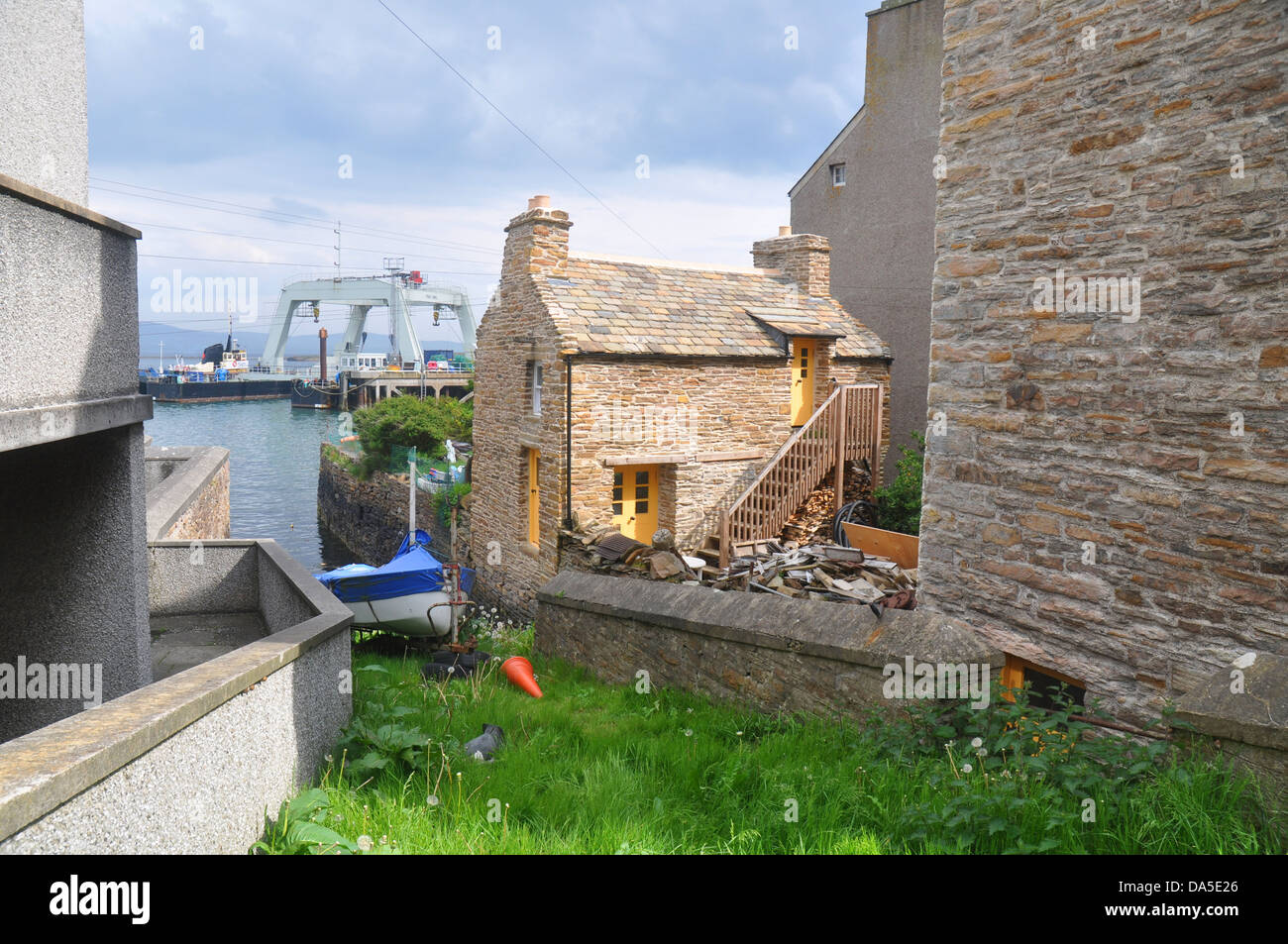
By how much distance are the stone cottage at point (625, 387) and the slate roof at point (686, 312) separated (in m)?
0.04

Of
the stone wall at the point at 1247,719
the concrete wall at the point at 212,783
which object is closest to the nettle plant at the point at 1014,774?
the stone wall at the point at 1247,719

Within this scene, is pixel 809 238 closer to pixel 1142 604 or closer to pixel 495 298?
pixel 495 298

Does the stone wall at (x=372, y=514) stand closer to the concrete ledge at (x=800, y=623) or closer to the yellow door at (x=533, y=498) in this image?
the yellow door at (x=533, y=498)

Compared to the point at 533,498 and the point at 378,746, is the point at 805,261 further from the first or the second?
the point at 378,746

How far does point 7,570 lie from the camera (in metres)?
5.33

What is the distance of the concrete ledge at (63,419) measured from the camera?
371 cm

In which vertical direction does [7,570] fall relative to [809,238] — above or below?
below

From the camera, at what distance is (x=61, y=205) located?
4160 mm

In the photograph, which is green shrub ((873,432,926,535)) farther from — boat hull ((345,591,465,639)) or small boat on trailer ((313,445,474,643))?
boat hull ((345,591,465,639))

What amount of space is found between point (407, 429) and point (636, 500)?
19.0 m

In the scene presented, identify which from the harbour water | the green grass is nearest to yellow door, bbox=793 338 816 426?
the green grass

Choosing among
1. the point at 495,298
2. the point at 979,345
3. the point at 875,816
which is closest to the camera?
the point at 875,816

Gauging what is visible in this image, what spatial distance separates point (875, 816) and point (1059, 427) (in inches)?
114
